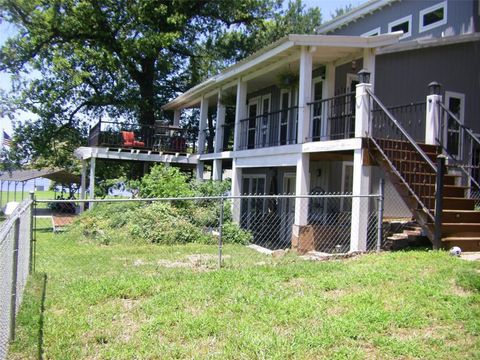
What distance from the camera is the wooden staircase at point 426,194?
8.38 metres

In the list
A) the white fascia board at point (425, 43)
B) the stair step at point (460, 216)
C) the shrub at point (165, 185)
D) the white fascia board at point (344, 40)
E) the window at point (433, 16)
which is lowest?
the stair step at point (460, 216)

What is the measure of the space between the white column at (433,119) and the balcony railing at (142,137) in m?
12.3

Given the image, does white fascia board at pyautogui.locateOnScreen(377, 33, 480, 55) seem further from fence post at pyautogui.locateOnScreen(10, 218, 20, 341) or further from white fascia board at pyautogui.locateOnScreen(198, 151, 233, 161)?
fence post at pyautogui.locateOnScreen(10, 218, 20, 341)

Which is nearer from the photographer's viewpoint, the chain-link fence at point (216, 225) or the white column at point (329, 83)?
the chain-link fence at point (216, 225)

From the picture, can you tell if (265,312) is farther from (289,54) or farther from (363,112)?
(289,54)

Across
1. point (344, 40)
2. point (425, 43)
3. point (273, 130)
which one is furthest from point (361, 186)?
point (273, 130)

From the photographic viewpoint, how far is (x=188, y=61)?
95.7 ft

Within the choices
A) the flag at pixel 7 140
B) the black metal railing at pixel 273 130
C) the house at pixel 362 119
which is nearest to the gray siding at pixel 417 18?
the house at pixel 362 119

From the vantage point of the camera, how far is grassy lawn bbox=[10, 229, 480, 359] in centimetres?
429

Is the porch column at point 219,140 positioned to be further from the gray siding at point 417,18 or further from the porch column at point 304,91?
the gray siding at point 417,18

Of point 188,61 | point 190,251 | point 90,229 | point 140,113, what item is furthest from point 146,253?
point 188,61

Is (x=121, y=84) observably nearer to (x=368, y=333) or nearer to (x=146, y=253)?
(x=146, y=253)

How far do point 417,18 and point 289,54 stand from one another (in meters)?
7.70

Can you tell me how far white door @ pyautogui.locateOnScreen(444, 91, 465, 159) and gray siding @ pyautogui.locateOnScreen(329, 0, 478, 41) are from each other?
305 centimetres
